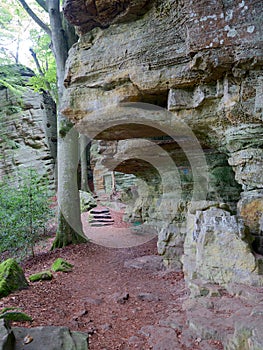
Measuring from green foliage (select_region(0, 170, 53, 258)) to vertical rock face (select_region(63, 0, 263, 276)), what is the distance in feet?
9.26

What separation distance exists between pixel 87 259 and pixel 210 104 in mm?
5339

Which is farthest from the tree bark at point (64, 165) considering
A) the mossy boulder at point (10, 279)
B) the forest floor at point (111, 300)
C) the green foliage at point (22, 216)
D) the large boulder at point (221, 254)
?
the large boulder at point (221, 254)

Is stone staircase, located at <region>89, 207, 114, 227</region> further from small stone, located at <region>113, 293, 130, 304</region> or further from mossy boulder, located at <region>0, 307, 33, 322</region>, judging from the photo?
mossy boulder, located at <region>0, 307, 33, 322</region>

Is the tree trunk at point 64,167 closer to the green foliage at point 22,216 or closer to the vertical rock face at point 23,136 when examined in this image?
the green foliage at point 22,216

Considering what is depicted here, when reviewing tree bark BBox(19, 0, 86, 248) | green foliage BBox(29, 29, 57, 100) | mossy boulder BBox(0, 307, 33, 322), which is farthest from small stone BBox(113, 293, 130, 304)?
green foliage BBox(29, 29, 57, 100)

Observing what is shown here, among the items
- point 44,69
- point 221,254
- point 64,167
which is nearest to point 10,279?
point 221,254

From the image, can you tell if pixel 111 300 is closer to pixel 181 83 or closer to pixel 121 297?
pixel 121 297

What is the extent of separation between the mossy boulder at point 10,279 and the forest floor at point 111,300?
155 millimetres

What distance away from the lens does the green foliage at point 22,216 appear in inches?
291

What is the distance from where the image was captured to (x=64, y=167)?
8.73 m

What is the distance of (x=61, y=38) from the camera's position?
9008 millimetres

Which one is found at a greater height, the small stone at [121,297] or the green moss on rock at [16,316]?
the green moss on rock at [16,316]

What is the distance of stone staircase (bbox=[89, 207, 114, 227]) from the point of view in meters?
13.4

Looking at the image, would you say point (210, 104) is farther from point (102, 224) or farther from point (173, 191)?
point (102, 224)
